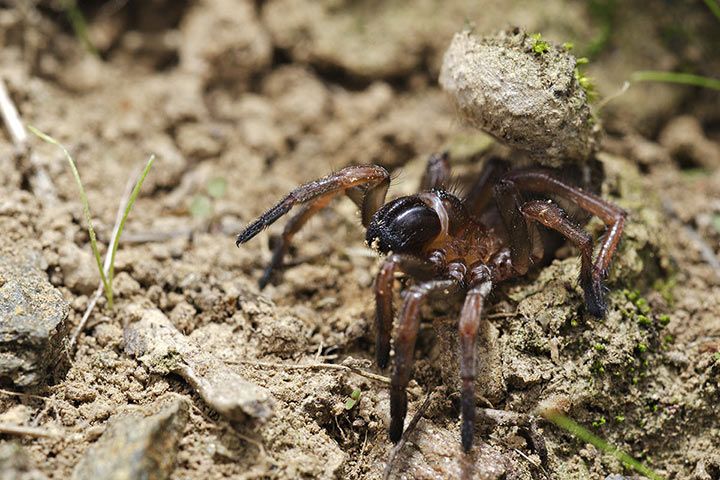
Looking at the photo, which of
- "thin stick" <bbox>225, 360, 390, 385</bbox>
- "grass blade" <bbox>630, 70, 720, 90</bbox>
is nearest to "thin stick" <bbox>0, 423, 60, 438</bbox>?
"thin stick" <bbox>225, 360, 390, 385</bbox>

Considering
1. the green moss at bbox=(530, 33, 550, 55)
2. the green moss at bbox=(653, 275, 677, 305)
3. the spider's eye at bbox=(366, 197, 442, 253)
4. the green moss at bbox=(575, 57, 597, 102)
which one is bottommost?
the green moss at bbox=(653, 275, 677, 305)

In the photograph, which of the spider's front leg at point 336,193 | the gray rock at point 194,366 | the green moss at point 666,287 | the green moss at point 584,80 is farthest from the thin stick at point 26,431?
the green moss at point 666,287

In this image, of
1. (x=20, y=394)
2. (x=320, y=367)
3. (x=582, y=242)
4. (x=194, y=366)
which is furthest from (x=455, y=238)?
(x=20, y=394)

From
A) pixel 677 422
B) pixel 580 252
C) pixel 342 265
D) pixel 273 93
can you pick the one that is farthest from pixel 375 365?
pixel 273 93

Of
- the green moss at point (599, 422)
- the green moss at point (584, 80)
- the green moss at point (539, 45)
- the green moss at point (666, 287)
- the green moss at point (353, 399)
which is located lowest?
the green moss at point (599, 422)

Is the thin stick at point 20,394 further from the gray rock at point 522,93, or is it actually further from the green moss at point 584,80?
the green moss at point 584,80

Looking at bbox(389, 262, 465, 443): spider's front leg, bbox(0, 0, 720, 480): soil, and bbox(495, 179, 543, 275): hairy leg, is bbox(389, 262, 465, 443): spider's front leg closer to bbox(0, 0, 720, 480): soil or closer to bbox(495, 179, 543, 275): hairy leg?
bbox(0, 0, 720, 480): soil
